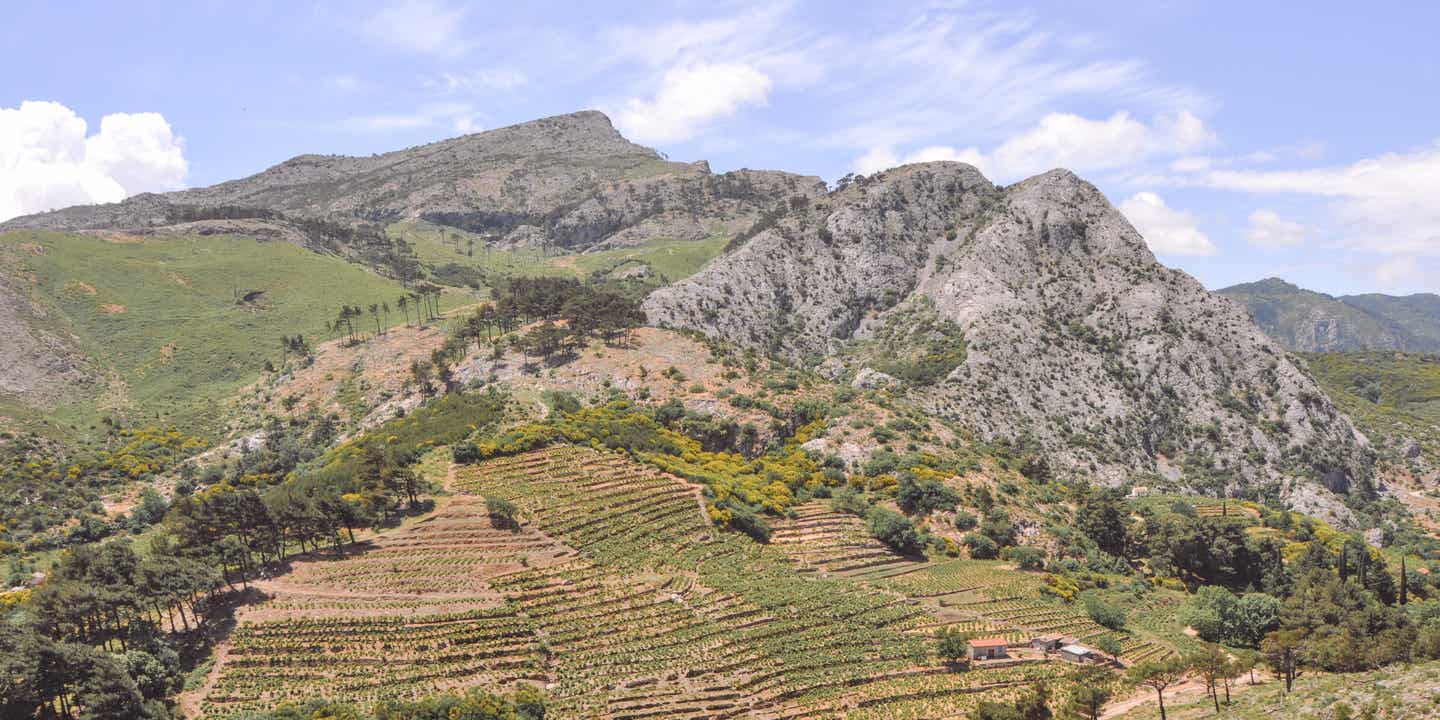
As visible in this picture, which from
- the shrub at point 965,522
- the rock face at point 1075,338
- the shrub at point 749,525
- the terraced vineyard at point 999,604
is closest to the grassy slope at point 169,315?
the rock face at point 1075,338

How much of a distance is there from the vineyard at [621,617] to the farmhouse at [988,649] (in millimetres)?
1510

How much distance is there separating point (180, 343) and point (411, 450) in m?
111

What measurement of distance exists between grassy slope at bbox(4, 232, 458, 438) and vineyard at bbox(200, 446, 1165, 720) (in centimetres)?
8639

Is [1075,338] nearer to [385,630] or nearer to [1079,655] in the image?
[1079,655]

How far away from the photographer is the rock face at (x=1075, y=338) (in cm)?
13988

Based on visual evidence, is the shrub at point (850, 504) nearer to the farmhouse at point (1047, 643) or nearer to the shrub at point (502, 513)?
the farmhouse at point (1047, 643)

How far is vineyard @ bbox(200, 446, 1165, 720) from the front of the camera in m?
50.4

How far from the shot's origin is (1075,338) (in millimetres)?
160875

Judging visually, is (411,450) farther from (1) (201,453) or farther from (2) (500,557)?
(1) (201,453)

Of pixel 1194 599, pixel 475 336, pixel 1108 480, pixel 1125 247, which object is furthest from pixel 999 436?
pixel 475 336

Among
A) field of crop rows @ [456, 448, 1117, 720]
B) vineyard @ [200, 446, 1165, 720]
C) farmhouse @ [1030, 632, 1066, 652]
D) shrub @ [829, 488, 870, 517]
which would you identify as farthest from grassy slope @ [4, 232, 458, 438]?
farmhouse @ [1030, 632, 1066, 652]

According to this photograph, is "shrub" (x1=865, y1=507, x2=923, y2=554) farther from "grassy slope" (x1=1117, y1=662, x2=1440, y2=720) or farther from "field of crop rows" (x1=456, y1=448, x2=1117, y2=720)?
"grassy slope" (x1=1117, y1=662, x2=1440, y2=720)

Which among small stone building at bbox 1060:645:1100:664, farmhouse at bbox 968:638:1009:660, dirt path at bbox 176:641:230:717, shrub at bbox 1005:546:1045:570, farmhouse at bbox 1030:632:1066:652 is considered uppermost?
dirt path at bbox 176:641:230:717

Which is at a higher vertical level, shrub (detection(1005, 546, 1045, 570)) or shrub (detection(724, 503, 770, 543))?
shrub (detection(724, 503, 770, 543))
